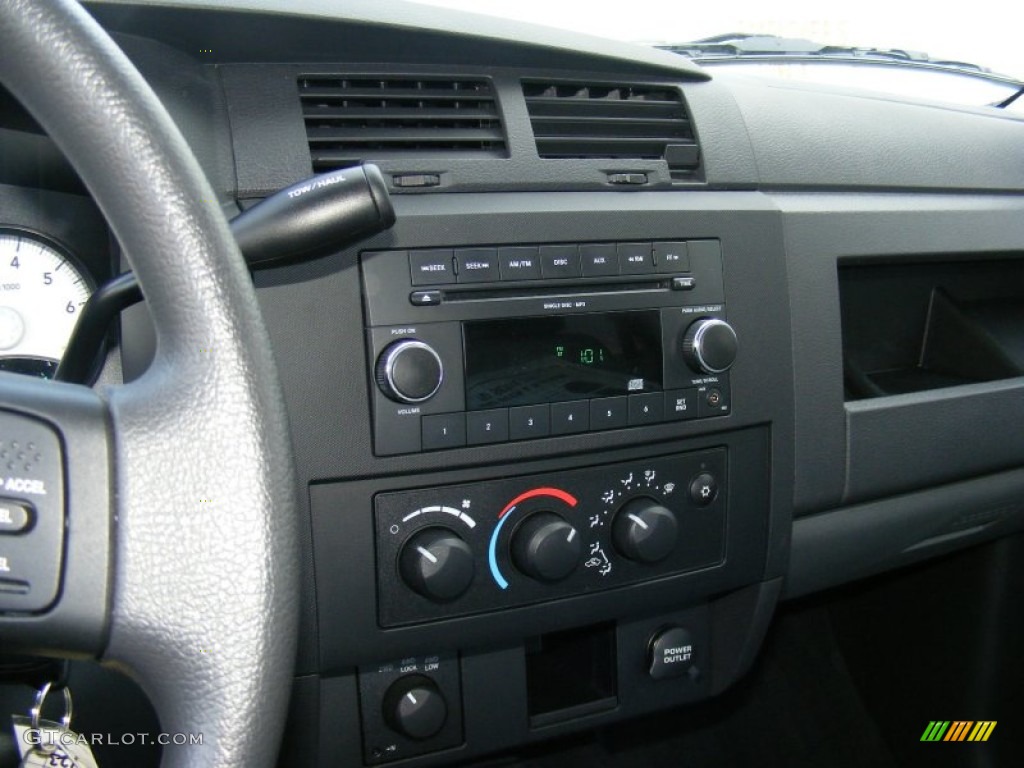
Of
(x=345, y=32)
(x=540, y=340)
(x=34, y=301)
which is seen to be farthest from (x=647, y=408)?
(x=34, y=301)

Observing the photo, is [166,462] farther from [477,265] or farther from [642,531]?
[642,531]


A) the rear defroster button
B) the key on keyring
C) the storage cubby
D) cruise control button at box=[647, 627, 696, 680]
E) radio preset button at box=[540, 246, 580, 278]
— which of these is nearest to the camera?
the key on keyring

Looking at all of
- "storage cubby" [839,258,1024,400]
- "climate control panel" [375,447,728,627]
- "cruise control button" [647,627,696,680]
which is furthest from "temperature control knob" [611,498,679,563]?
"storage cubby" [839,258,1024,400]

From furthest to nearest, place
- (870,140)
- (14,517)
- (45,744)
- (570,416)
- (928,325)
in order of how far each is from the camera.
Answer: (928,325) → (870,140) → (570,416) → (45,744) → (14,517)

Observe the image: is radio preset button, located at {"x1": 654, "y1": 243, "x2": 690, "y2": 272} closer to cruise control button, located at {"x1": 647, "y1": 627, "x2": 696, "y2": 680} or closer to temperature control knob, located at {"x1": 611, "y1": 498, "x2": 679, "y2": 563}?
temperature control knob, located at {"x1": 611, "y1": 498, "x2": 679, "y2": 563}

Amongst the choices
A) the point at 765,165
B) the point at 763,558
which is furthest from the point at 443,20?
the point at 763,558

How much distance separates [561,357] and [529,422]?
8 cm

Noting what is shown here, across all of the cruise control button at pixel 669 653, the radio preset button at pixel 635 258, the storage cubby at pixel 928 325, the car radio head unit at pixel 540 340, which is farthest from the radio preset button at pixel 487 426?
the storage cubby at pixel 928 325

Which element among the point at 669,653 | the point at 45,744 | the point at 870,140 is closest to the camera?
the point at 45,744

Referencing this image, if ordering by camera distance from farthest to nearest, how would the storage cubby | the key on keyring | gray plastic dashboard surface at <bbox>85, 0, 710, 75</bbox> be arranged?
the storage cubby → gray plastic dashboard surface at <bbox>85, 0, 710, 75</bbox> → the key on keyring

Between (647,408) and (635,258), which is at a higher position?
(635,258)

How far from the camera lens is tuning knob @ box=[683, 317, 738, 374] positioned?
1141mm
